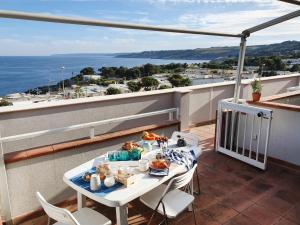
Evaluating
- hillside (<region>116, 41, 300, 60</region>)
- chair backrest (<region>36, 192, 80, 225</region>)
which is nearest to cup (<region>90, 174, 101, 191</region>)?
chair backrest (<region>36, 192, 80, 225</region>)

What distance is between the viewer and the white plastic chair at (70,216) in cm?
175

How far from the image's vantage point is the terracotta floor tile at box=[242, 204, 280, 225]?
269 cm

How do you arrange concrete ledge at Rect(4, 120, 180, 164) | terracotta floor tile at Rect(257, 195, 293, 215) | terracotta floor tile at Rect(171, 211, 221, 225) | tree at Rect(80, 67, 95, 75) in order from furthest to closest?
tree at Rect(80, 67, 95, 75) → terracotta floor tile at Rect(257, 195, 293, 215) → terracotta floor tile at Rect(171, 211, 221, 225) → concrete ledge at Rect(4, 120, 180, 164)

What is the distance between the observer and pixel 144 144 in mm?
2898

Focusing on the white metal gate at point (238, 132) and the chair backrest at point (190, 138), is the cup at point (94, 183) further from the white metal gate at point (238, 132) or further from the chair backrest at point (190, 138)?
the white metal gate at point (238, 132)

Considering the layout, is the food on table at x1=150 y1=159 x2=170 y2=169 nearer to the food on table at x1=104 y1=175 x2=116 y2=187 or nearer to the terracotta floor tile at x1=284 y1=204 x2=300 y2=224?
the food on table at x1=104 y1=175 x2=116 y2=187

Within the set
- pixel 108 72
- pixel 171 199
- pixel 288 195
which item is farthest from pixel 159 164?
pixel 108 72

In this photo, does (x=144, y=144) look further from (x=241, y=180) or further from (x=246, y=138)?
(x=246, y=138)

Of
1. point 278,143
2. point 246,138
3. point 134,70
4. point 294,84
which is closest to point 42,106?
point 246,138

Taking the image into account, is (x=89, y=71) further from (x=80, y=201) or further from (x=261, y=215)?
(x=261, y=215)

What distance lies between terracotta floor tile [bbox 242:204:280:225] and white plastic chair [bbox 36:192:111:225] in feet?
5.41

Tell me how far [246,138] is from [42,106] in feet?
12.7

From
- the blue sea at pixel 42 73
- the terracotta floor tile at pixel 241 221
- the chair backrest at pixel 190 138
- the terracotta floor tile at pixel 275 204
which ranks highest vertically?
the chair backrest at pixel 190 138

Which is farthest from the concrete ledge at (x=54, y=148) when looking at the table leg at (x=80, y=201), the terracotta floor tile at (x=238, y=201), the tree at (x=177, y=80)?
the tree at (x=177, y=80)
